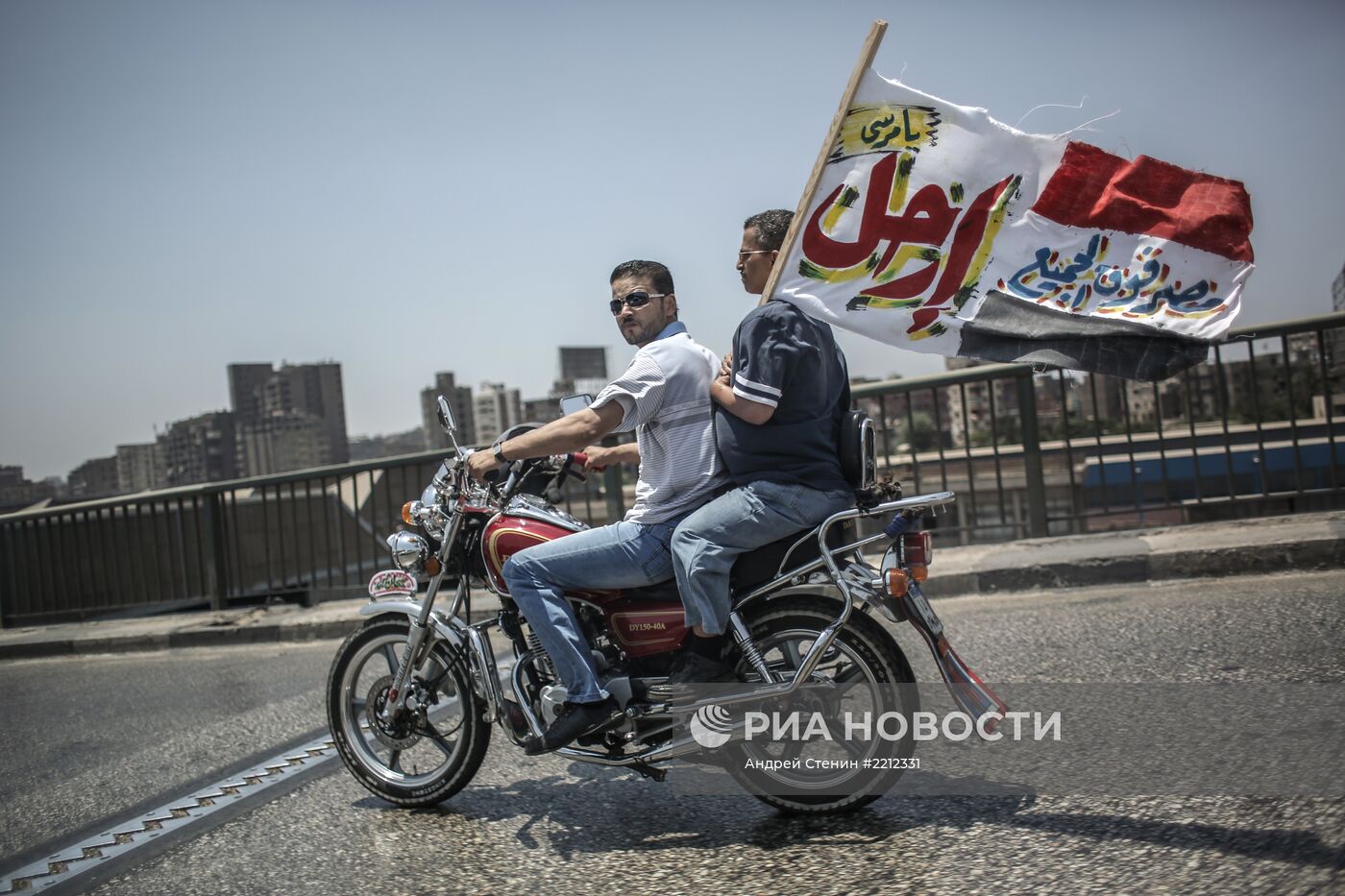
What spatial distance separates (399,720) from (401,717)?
0.04ft

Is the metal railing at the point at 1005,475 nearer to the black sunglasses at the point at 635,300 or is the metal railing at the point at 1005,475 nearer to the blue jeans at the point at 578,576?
the black sunglasses at the point at 635,300

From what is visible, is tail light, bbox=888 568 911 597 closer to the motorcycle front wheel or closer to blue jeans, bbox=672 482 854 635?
blue jeans, bbox=672 482 854 635

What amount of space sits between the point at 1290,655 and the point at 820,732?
2716 mm

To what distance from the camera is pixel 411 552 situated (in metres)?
4.09

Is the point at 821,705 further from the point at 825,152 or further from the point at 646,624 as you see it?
the point at 825,152

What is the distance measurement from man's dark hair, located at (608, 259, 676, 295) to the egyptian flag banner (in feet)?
1.29

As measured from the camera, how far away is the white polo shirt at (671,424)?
3.72 metres

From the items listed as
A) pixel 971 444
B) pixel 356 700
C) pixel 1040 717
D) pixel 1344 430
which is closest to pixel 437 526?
pixel 356 700

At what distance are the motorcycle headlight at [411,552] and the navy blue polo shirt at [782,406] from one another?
125 cm

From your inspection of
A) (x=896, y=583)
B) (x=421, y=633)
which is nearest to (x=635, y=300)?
(x=896, y=583)

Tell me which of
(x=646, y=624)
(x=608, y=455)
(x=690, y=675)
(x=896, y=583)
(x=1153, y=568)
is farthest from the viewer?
(x=1153, y=568)

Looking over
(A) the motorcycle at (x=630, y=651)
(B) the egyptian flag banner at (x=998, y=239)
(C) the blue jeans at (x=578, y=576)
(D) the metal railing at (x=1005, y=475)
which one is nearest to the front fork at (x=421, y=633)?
(A) the motorcycle at (x=630, y=651)

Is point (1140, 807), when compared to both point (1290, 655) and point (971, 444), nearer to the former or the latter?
point (1290, 655)

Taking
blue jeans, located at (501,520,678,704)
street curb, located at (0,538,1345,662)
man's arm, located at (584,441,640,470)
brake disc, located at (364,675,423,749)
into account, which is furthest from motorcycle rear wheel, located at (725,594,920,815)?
street curb, located at (0,538,1345,662)
